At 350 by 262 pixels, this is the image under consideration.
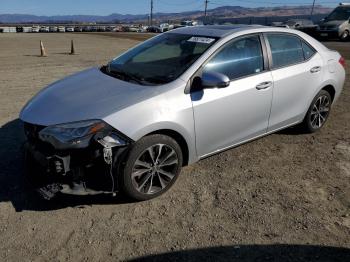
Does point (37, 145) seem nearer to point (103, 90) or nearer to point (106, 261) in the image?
point (103, 90)

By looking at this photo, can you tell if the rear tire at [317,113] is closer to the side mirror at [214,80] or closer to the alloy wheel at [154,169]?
the side mirror at [214,80]

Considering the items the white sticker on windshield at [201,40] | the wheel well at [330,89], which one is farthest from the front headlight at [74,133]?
the wheel well at [330,89]

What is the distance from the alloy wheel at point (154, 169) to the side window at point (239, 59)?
1.04 metres

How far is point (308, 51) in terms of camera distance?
5.34m

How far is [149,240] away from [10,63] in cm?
1248

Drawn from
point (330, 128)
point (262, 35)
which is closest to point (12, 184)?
point (262, 35)

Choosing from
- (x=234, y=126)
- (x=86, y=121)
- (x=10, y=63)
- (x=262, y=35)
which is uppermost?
(x=262, y=35)

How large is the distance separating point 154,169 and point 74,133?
91 centimetres

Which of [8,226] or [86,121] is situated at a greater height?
[86,121]

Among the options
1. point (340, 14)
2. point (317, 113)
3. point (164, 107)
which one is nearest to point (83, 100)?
point (164, 107)

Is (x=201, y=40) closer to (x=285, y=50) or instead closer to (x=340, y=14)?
(x=285, y=50)

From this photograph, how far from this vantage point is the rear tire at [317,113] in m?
5.51

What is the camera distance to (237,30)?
180 inches

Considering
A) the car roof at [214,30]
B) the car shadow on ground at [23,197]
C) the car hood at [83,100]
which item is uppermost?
the car roof at [214,30]
